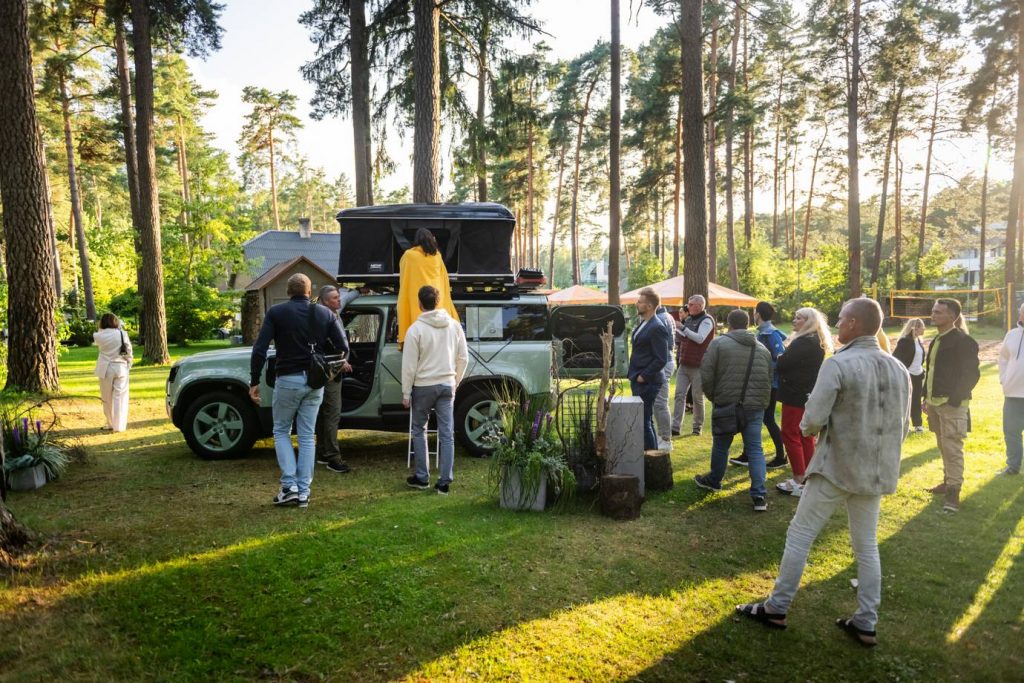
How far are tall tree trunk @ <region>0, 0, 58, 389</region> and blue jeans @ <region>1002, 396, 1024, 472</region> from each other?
1332cm

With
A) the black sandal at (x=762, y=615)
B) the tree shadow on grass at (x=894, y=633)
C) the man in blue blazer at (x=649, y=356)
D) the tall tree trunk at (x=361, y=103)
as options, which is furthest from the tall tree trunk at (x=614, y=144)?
the black sandal at (x=762, y=615)

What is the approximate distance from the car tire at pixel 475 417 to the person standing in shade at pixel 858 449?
12.9ft

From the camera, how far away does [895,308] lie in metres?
30.5

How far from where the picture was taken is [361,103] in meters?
14.4

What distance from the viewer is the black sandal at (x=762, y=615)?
366 cm

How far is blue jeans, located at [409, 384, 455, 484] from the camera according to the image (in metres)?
5.84

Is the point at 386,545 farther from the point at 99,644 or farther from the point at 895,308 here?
the point at 895,308

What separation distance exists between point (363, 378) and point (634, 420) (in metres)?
3.13

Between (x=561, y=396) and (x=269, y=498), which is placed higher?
(x=561, y=396)

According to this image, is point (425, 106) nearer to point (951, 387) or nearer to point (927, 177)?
point (951, 387)

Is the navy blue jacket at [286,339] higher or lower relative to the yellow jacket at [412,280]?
lower

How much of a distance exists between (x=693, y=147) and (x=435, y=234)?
6263 mm

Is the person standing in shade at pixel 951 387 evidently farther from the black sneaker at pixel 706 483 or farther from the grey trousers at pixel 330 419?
the grey trousers at pixel 330 419

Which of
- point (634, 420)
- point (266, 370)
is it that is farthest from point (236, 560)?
point (634, 420)
